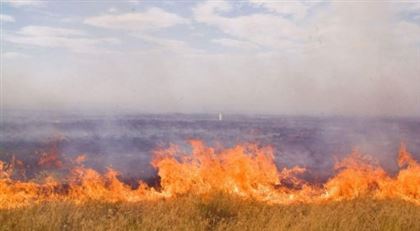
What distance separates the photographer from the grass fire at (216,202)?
27.0 feet

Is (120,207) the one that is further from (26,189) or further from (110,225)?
(26,189)

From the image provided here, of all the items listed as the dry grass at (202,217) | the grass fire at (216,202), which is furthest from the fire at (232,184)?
the dry grass at (202,217)

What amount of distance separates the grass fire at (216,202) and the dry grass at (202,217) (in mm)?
19

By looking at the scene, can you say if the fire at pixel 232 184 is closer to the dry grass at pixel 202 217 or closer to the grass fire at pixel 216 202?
the grass fire at pixel 216 202

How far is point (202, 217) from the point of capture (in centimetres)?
904

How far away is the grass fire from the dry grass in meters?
0.02

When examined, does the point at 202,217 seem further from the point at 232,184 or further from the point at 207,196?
the point at 232,184

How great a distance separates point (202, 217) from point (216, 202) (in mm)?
788

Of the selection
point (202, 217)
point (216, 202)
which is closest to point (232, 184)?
point (216, 202)

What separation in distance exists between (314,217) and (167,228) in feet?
10.1

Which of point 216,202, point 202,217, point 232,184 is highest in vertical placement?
point 216,202

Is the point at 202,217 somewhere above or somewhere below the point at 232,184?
above

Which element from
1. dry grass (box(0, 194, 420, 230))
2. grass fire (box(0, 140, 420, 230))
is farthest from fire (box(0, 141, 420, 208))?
dry grass (box(0, 194, 420, 230))

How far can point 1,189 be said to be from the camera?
38.8ft
